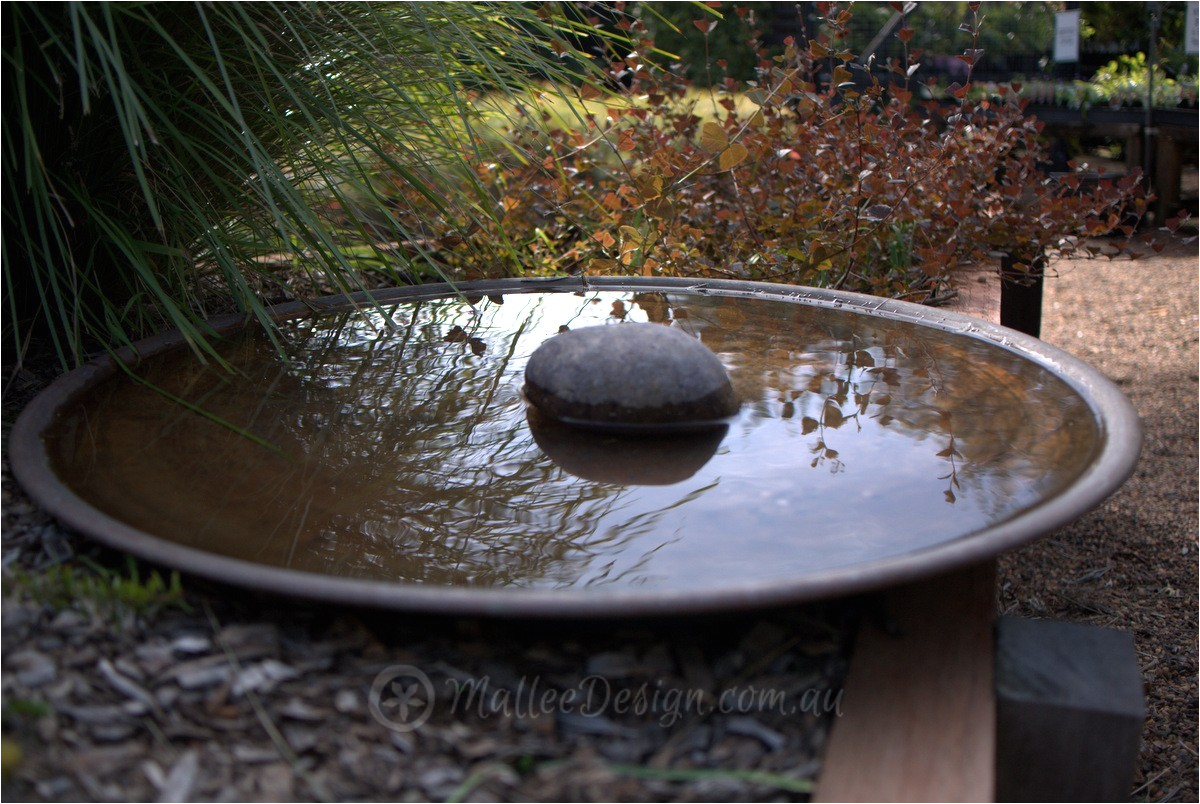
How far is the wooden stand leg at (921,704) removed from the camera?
1138 millimetres

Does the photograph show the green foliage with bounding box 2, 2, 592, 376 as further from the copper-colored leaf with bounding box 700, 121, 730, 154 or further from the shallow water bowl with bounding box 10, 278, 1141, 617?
the copper-colored leaf with bounding box 700, 121, 730, 154

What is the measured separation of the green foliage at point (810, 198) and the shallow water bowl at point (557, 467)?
736 mm

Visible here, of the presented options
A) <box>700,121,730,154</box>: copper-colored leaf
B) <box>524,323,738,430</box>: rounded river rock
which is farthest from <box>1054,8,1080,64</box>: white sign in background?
<box>524,323,738,430</box>: rounded river rock

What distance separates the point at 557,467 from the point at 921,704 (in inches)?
28.1

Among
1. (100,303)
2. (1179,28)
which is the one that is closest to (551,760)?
(100,303)

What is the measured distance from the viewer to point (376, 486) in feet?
5.37

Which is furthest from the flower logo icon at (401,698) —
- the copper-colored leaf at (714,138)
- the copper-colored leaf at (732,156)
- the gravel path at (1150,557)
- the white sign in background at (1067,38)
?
the white sign in background at (1067,38)

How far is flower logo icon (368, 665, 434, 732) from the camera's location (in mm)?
1176

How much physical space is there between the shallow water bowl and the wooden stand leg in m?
0.12

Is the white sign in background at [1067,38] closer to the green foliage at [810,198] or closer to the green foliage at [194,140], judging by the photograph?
the green foliage at [810,198]

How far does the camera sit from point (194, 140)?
2127 millimetres

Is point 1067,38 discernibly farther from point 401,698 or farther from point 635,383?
point 401,698

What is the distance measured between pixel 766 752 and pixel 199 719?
66 centimetres

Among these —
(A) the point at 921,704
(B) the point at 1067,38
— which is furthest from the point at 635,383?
(B) the point at 1067,38
